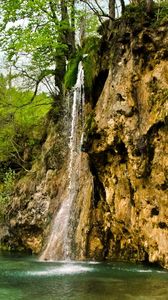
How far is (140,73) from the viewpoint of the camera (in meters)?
15.5

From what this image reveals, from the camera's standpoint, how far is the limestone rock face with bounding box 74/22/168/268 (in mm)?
13961

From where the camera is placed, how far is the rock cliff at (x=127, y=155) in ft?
46.1

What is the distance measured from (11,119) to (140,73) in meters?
12.2

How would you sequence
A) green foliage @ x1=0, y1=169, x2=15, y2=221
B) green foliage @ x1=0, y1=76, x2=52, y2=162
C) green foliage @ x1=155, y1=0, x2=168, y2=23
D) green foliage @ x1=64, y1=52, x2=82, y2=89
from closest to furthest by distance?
green foliage @ x1=155, y1=0, x2=168, y2=23
green foliage @ x1=64, y1=52, x2=82, y2=89
green foliage @ x1=0, y1=169, x2=15, y2=221
green foliage @ x1=0, y1=76, x2=52, y2=162

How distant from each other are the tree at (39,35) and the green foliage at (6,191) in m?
5.05

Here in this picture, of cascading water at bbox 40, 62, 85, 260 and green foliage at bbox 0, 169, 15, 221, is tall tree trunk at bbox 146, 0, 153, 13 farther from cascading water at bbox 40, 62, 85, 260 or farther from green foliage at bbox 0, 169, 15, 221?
→ green foliage at bbox 0, 169, 15, 221

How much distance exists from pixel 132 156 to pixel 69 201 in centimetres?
507

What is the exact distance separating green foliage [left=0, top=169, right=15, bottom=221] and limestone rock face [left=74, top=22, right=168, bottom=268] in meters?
8.49

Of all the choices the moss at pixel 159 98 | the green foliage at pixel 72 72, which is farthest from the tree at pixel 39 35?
the moss at pixel 159 98

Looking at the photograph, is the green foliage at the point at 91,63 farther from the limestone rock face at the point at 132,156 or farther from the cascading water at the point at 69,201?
the limestone rock face at the point at 132,156

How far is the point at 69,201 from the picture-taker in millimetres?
19000

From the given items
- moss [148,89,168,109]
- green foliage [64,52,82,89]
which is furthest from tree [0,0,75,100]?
moss [148,89,168,109]

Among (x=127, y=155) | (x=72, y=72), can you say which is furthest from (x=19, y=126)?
(x=127, y=155)

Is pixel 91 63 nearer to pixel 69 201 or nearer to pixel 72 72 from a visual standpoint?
pixel 72 72
